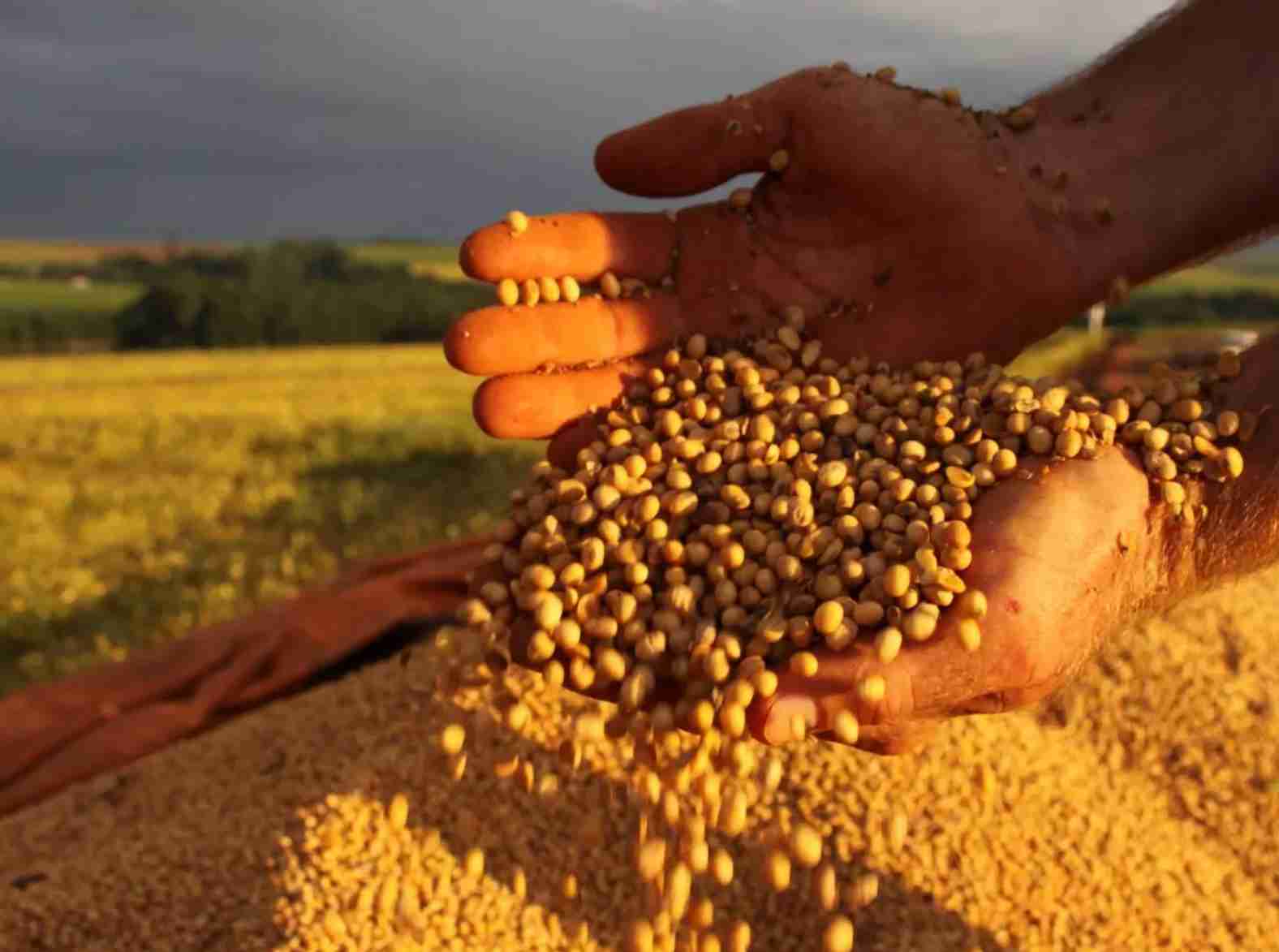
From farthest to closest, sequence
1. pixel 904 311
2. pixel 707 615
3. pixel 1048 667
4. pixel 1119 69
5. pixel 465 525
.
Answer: pixel 465 525
pixel 1119 69
pixel 904 311
pixel 707 615
pixel 1048 667

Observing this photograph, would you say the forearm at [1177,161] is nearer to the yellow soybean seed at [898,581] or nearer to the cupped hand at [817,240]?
the cupped hand at [817,240]

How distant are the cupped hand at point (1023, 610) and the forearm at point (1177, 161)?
0.80 metres

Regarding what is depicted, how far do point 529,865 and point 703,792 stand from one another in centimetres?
62

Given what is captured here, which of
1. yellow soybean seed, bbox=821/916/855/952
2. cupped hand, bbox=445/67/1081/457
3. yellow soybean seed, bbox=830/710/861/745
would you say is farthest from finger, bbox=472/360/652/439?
yellow soybean seed, bbox=821/916/855/952

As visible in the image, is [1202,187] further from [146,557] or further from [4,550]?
[4,550]

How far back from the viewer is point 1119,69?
2729mm

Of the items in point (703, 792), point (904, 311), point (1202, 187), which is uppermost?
point (1202, 187)

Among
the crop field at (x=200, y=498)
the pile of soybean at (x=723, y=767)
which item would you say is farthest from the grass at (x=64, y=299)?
the pile of soybean at (x=723, y=767)

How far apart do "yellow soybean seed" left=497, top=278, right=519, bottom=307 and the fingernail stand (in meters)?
1.02

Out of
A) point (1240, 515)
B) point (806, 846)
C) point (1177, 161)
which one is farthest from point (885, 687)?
point (1177, 161)

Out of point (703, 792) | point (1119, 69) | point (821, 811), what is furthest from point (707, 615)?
point (1119, 69)

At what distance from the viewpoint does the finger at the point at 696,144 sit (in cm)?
239

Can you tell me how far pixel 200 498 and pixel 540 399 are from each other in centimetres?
538

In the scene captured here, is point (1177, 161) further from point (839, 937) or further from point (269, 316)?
point (269, 316)
